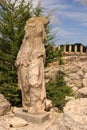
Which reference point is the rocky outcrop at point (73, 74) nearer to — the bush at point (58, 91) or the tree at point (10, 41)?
the bush at point (58, 91)

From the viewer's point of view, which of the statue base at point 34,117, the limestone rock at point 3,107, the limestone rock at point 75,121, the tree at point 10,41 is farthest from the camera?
the tree at point 10,41

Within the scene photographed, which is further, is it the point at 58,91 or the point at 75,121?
the point at 58,91

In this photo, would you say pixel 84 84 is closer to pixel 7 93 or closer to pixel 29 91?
pixel 7 93

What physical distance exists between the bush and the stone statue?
8.49 feet

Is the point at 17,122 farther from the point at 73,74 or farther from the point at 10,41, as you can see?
the point at 73,74

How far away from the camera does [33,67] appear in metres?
8.13

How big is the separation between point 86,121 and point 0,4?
8.49 m

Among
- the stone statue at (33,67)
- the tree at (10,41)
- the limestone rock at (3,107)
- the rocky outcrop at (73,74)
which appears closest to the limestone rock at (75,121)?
the stone statue at (33,67)

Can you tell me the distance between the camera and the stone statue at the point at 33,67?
320 inches

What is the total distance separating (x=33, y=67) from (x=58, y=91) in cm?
343

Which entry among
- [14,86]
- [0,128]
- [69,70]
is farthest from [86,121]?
[69,70]

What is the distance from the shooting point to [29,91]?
8375mm

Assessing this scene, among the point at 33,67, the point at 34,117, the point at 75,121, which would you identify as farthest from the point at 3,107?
the point at 75,121

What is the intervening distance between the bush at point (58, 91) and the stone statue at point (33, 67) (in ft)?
8.49
